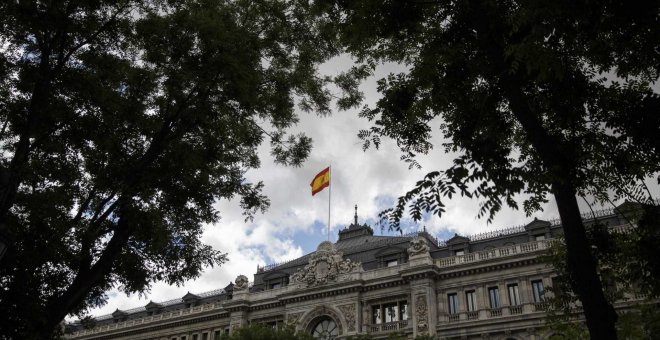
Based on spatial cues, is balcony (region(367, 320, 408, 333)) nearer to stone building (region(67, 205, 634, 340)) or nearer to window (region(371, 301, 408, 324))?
stone building (region(67, 205, 634, 340))

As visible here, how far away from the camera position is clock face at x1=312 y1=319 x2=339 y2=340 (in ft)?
130

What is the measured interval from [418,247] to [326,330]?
9.18 metres

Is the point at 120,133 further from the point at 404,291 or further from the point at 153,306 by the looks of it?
the point at 153,306

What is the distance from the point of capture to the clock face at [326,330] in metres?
39.5

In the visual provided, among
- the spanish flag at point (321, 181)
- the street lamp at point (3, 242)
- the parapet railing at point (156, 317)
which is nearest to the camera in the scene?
the street lamp at point (3, 242)

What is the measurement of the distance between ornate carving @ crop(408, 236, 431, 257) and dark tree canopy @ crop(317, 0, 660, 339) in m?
Result: 25.9

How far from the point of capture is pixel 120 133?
13.6 metres

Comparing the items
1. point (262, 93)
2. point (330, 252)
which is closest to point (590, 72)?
point (262, 93)

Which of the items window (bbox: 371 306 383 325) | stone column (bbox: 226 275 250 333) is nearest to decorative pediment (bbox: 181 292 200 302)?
stone column (bbox: 226 275 250 333)

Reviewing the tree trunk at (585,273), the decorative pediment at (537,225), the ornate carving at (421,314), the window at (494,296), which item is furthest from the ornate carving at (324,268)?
the tree trunk at (585,273)

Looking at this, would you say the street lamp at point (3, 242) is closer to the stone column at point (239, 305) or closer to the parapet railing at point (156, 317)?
the stone column at point (239, 305)

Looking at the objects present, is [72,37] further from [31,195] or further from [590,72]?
[590,72]

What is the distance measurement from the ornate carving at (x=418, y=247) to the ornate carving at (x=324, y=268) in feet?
13.9

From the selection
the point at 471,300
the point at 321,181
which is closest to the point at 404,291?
the point at 471,300
